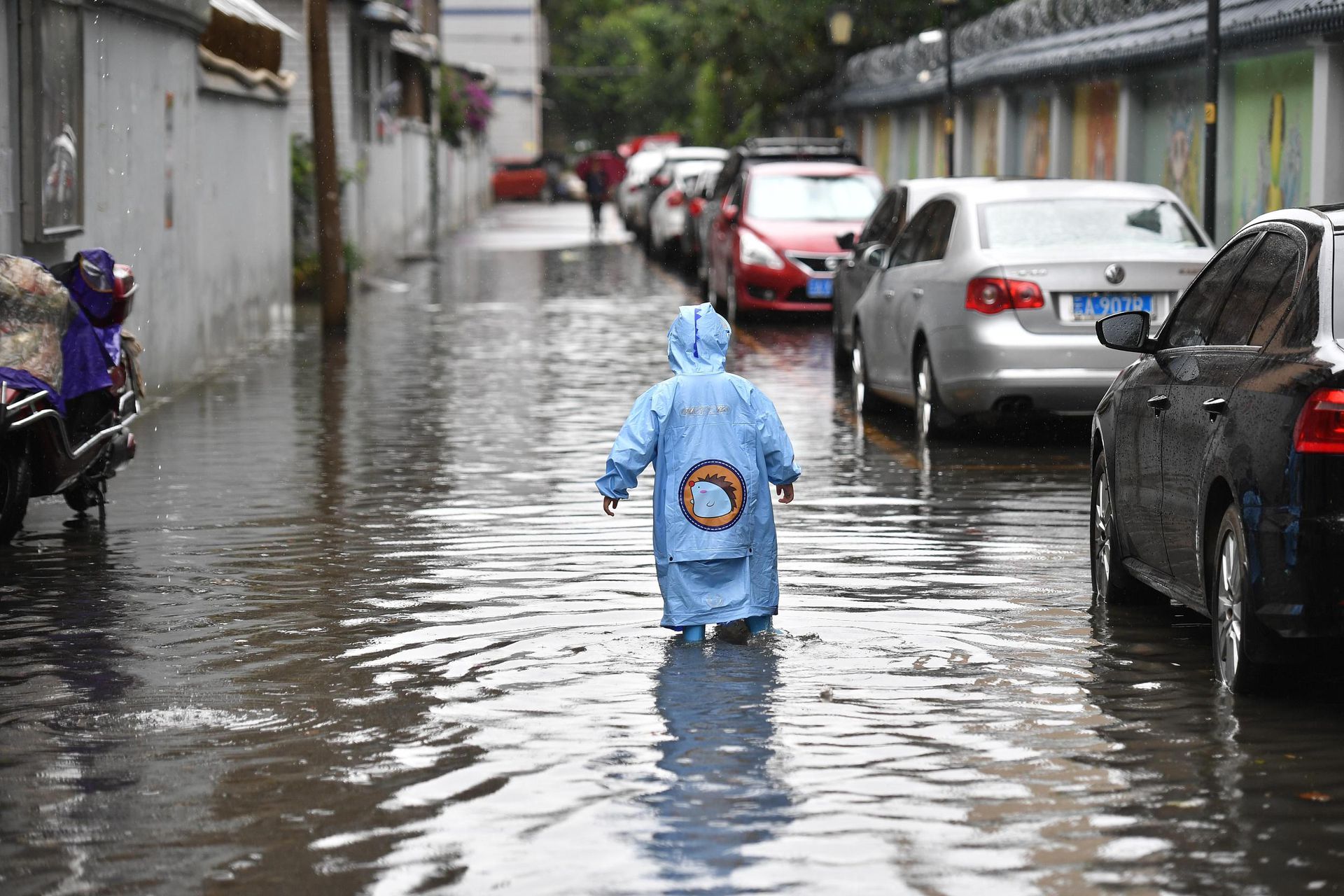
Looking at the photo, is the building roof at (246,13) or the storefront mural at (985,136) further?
the storefront mural at (985,136)

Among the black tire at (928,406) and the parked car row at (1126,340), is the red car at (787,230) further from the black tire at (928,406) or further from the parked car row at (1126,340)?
the black tire at (928,406)

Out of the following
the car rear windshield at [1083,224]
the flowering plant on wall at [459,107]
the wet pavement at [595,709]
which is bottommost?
the wet pavement at [595,709]

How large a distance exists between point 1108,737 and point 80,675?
3078mm

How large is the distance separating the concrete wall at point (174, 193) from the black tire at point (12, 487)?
9.85ft

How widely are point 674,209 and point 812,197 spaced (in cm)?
1265

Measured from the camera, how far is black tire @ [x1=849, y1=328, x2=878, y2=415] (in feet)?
50.7

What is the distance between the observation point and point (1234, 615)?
6.71m

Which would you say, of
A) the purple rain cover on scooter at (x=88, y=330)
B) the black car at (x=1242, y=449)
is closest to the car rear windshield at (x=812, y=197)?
the purple rain cover on scooter at (x=88, y=330)

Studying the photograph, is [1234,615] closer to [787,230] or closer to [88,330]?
[88,330]

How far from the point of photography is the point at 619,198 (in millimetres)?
56562

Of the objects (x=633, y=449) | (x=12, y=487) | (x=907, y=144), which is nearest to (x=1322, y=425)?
(x=633, y=449)

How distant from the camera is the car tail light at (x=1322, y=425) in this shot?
6.17 metres

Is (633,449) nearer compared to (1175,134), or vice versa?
(633,449)

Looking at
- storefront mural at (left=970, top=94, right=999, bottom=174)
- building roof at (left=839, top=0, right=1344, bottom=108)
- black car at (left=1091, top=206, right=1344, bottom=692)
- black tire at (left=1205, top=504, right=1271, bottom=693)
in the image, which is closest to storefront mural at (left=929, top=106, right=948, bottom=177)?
building roof at (left=839, top=0, right=1344, bottom=108)
